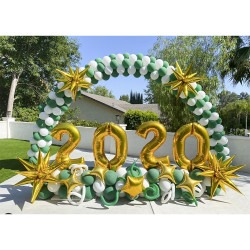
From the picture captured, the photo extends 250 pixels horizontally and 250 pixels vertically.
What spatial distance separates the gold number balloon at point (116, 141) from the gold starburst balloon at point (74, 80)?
0.98 metres

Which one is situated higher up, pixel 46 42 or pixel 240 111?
pixel 46 42

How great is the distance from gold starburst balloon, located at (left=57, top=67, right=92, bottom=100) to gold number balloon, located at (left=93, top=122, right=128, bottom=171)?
0.98 m

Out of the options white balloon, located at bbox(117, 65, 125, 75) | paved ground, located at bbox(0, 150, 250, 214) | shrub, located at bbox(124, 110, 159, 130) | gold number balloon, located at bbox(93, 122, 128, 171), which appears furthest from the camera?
shrub, located at bbox(124, 110, 159, 130)

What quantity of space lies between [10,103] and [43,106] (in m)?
17.5

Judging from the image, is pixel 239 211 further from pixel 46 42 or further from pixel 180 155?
pixel 46 42

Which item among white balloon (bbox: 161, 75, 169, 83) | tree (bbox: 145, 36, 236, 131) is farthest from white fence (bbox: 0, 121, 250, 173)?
white balloon (bbox: 161, 75, 169, 83)

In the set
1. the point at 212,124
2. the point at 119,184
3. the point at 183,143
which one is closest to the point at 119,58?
the point at 183,143

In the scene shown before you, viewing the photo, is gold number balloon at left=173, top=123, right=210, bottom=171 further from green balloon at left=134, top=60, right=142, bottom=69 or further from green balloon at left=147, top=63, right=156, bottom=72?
green balloon at left=134, top=60, right=142, bottom=69

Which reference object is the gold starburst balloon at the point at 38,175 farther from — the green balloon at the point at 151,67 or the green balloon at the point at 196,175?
the green balloon at the point at 151,67

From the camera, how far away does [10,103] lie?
22.1 m

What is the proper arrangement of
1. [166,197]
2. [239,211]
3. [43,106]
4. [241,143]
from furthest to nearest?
[241,143] < [43,106] < [166,197] < [239,211]

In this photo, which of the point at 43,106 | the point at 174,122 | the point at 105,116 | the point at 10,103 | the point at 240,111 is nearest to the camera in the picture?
the point at 43,106

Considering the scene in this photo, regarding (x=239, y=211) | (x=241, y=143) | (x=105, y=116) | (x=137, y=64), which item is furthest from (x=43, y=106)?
(x=105, y=116)

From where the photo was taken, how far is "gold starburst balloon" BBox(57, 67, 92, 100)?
5703mm
